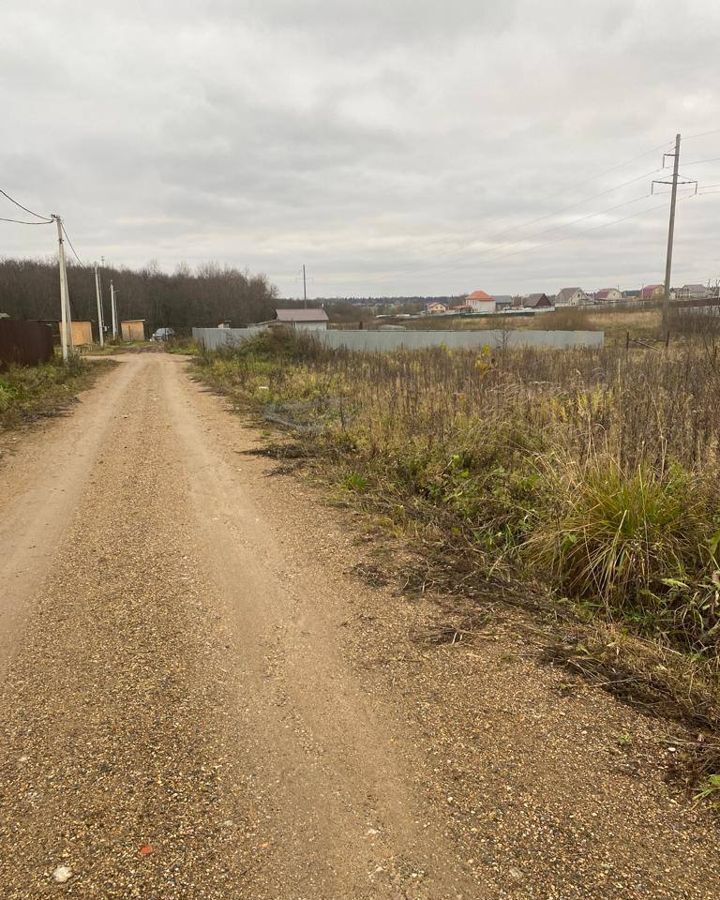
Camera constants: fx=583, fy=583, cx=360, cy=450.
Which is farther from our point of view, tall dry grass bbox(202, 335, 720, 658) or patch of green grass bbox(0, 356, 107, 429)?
patch of green grass bbox(0, 356, 107, 429)

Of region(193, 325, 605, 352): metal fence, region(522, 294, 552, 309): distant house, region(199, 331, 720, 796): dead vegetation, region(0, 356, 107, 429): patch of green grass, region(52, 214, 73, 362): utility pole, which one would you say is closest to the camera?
region(199, 331, 720, 796): dead vegetation

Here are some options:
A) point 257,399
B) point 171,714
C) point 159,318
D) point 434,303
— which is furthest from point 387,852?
point 434,303

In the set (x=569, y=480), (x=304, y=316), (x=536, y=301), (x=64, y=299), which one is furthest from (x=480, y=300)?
(x=569, y=480)

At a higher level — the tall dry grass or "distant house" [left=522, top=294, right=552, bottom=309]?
"distant house" [left=522, top=294, right=552, bottom=309]

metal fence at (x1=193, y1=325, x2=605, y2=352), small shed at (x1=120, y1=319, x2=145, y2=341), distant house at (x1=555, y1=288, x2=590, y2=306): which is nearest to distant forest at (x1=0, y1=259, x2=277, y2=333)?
small shed at (x1=120, y1=319, x2=145, y2=341)

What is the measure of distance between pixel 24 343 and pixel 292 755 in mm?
20163

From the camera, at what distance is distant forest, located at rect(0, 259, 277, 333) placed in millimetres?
72688

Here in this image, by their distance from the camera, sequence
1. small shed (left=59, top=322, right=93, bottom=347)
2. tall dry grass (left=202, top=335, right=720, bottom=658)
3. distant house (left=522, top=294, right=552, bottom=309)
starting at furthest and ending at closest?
1. distant house (left=522, top=294, right=552, bottom=309)
2. small shed (left=59, top=322, right=93, bottom=347)
3. tall dry grass (left=202, top=335, right=720, bottom=658)

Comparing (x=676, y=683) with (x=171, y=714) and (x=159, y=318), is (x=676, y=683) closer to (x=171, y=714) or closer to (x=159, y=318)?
(x=171, y=714)

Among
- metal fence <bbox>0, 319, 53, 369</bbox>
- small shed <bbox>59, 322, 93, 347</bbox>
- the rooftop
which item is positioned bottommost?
metal fence <bbox>0, 319, 53, 369</bbox>

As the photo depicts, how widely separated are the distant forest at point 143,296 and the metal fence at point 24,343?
5602 cm

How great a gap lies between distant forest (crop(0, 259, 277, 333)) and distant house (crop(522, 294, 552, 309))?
55123 millimetres

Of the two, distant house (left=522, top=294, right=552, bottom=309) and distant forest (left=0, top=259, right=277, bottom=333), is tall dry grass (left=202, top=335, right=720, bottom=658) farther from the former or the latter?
distant house (left=522, top=294, right=552, bottom=309)

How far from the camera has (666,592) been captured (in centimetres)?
335
